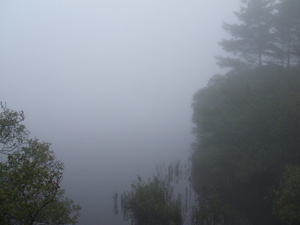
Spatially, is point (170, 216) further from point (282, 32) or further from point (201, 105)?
point (282, 32)

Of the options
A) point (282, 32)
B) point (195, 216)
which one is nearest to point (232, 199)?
point (195, 216)

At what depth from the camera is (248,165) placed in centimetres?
2078

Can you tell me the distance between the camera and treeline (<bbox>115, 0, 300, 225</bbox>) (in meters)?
18.2

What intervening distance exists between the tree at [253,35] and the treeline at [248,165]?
7.94 feet

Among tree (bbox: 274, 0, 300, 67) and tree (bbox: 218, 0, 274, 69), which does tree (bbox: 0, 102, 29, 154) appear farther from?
tree (bbox: 218, 0, 274, 69)

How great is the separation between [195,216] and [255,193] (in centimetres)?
630

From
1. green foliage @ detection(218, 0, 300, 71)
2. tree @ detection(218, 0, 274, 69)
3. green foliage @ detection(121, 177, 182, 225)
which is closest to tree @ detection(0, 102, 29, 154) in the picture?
green foliage @ detection(121, 177, 182, 225)

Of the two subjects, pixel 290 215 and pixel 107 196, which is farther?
pixel 107 196

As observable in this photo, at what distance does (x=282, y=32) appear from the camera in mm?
32406

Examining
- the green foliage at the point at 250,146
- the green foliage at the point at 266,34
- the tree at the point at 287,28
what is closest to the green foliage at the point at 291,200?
the green foliage at the point at 250,146

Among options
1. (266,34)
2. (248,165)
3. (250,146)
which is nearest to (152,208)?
(248,165)

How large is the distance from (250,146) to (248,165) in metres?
2.05

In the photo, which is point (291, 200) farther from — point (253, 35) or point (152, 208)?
point (253, 35)

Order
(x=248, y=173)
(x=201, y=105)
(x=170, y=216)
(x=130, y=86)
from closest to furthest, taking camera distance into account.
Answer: (x=170, y=216)
(x=248, y=173)
(x=201, y=105)
(x=130, y=86)
